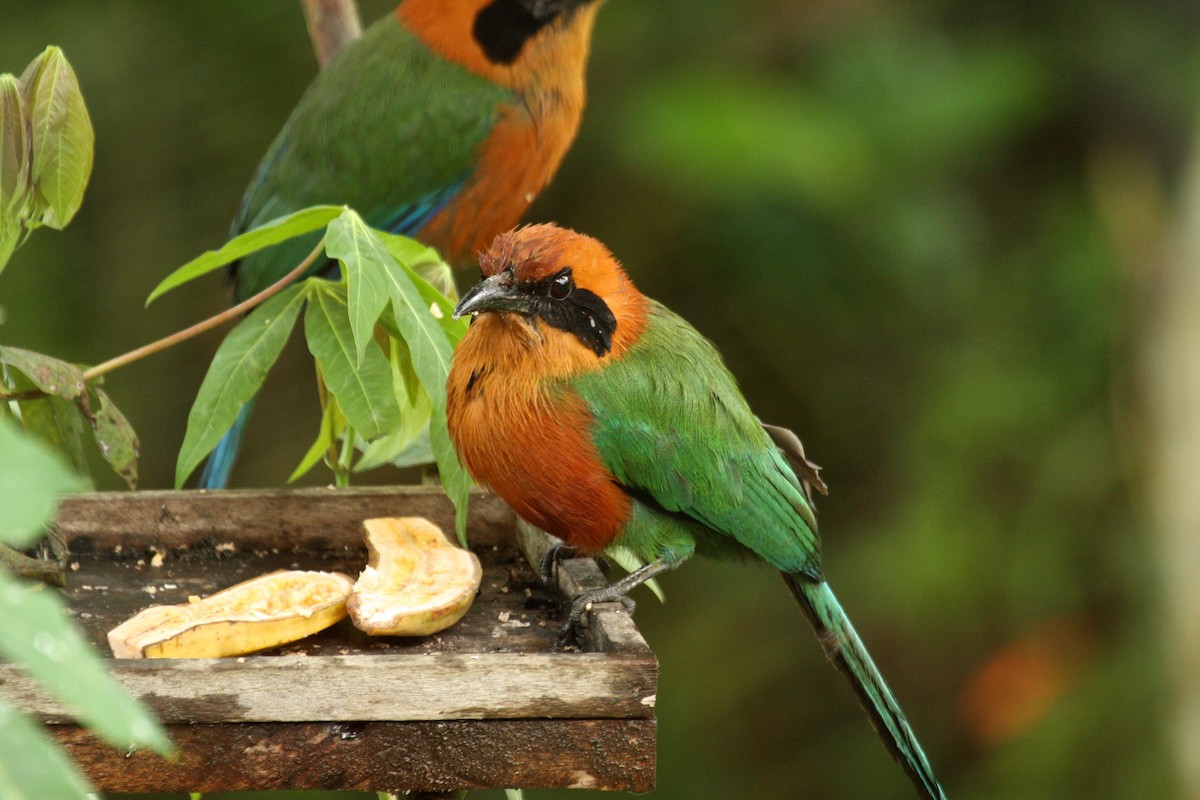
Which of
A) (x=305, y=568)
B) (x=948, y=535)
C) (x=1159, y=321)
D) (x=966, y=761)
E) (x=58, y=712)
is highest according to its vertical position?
(x=58, y=712)

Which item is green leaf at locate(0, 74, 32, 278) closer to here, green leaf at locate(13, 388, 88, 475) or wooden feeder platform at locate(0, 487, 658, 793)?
green leaf at locate(13, 388, 88, 475)

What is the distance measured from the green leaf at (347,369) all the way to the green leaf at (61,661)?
140 cm

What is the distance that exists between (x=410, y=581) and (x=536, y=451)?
0.29m

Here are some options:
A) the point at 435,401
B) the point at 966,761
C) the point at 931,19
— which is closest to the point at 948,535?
the point at 966,761

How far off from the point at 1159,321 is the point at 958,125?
0.99 meters

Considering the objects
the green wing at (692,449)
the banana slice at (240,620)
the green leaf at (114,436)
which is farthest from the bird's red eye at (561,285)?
the green leaf at (114,436)

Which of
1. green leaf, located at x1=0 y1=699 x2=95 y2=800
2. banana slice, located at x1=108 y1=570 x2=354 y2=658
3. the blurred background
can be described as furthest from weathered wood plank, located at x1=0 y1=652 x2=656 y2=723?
the blurred background

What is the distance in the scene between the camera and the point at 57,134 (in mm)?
2146

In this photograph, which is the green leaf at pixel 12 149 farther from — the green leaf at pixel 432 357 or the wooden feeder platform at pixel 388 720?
the wooden feeder platform at pixel 388 720

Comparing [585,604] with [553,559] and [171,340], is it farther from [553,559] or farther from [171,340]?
[171,340]

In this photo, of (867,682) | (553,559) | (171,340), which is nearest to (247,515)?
(171,340)

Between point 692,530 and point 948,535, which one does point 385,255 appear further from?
point 948,535

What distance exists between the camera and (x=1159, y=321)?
498cm

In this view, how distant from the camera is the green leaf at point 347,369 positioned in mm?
2322
